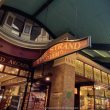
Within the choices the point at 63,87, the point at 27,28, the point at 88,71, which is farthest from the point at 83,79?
the point at 27,28

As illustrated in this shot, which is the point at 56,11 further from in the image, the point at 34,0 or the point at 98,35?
the point at 98,35

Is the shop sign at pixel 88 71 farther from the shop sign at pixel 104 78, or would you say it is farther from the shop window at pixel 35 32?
the shop window at pixel 35 32

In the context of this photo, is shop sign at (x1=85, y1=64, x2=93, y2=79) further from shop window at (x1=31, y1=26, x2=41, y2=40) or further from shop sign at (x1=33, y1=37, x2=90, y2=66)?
shop window at (x1=31, y1=26, x2=41, y2=40)

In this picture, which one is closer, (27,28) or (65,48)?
(65,48)

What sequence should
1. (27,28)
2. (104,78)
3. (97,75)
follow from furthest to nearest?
1. (27,28)
2. (104,78)
3. (97,75)

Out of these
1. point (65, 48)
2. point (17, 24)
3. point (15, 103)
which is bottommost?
point (15, 103)

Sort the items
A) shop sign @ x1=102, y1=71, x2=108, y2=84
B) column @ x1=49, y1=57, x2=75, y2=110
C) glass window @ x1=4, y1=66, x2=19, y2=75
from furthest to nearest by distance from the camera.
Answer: shop sign @ x1=102, y1=71, x2=108, y2=84 → glass window @ x1=4, y1=66, x2=19, y2=75 → column @ x1=49, y1=57, x2=75, y2=110

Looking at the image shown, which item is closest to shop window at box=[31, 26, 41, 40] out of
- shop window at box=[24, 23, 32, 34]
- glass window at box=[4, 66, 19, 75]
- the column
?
shop window at box=[24, 23, 32, 34]

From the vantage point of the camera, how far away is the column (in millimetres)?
5765

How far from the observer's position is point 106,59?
28.1ft

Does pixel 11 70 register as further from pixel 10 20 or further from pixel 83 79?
pixel 10 20

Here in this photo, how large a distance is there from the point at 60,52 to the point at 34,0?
2554 millimetres

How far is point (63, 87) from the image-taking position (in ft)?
19.2

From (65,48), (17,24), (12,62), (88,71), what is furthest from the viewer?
(17,24)
